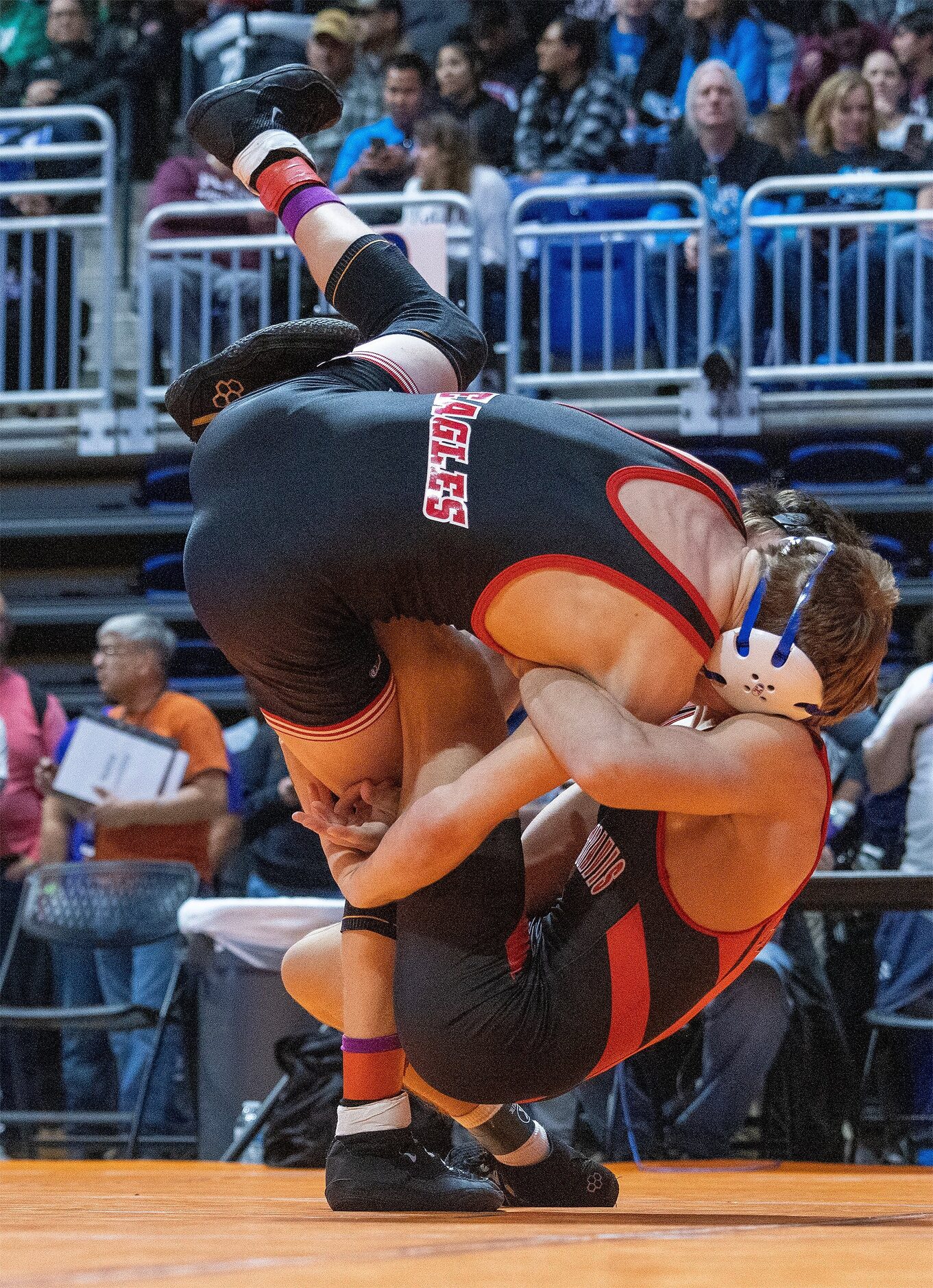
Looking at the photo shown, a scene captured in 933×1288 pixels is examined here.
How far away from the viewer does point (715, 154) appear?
19.0 feet

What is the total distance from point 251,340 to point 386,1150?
1.01 m

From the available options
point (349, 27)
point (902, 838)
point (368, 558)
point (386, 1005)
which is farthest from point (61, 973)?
point (349, 27)

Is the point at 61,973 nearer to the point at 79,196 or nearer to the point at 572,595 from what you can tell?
the point at 572,595

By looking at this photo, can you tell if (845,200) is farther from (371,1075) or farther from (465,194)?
(371,1075)

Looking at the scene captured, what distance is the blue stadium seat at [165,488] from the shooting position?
6219mm

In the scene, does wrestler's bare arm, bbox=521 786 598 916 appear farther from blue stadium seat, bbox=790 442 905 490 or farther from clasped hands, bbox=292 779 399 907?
blue stadium seat, bbox=790 442 905 490

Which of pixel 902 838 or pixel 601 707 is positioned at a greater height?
pixel 601 707

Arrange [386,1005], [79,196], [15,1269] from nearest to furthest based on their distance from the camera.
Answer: [15,1269] → [386,1005] → [79,196]

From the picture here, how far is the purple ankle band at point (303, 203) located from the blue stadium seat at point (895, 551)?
3888 millimetres

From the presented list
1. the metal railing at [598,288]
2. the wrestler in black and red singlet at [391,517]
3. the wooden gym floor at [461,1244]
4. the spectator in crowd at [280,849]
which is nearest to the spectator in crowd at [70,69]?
the metal railing at [598,288]

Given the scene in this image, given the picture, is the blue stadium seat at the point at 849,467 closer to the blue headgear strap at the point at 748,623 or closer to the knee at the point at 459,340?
the knee at the point at 459,340

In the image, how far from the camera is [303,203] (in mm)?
2246

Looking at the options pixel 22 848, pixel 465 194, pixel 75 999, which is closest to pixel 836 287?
pixel 465 194

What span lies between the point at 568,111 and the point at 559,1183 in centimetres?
512
